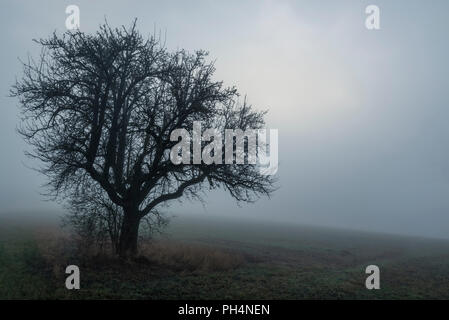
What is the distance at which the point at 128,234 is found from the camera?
18266 millimetres

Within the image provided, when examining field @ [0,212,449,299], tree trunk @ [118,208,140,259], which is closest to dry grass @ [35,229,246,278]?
field @ [0,212,449,299]

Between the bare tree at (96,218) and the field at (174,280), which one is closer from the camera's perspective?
the field at (174,280)

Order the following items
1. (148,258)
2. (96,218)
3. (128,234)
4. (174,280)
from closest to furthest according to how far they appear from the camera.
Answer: (174,280), (128,234), (148,258), (96,218)

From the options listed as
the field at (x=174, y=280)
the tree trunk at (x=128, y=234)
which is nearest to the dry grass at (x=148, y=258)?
the field at (x=174, y=280)

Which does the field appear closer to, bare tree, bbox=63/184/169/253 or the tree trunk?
the tree trunk

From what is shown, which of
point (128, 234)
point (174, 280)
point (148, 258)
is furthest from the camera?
point (148, 258)

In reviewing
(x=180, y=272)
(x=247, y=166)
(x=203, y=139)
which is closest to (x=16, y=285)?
(x=180, y=272)

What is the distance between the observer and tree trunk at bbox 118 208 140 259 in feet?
59.4

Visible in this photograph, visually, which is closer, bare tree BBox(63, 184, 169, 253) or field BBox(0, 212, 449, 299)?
field BBox(0, 212, 449, 299)

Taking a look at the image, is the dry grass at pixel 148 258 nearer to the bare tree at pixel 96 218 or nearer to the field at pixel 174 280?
the field at pixel 174 280

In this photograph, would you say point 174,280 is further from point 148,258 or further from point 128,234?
point 128,234

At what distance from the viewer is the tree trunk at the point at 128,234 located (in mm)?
18094

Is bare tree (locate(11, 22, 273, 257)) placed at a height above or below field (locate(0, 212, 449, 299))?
above

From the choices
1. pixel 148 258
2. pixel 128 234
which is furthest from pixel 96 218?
pixel 148 258
